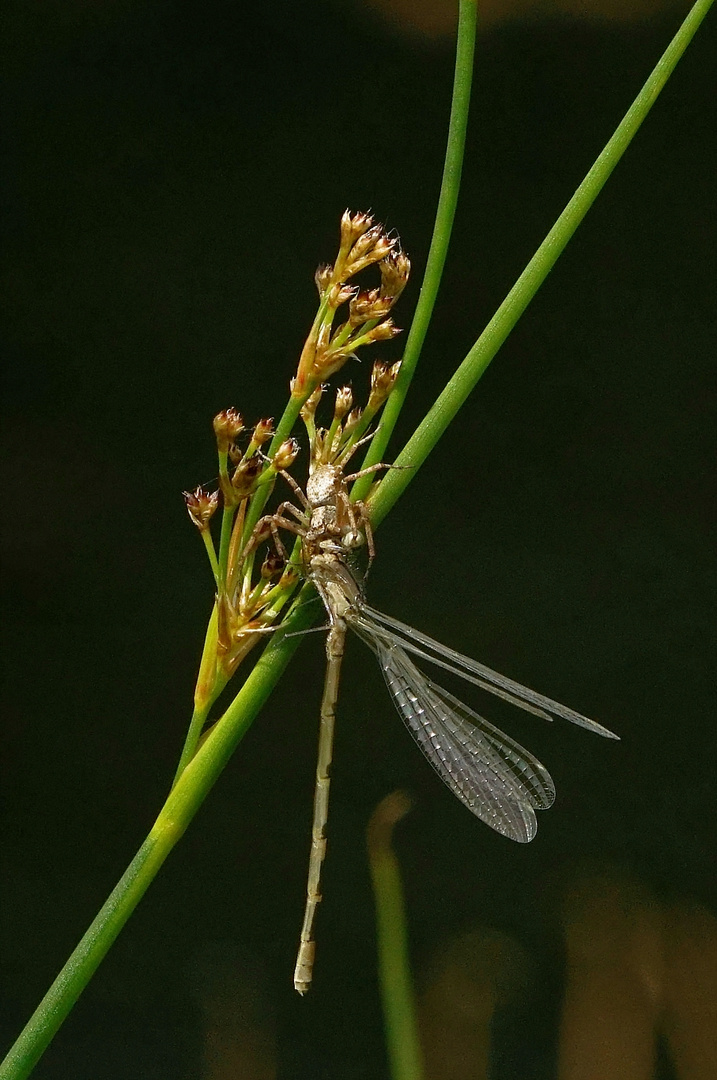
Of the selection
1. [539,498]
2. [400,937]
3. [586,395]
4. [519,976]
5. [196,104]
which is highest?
[196,104]

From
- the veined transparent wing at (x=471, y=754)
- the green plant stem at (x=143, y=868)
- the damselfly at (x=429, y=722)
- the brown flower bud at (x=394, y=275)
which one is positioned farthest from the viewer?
the veined transparent wing at (x=471, y=754)

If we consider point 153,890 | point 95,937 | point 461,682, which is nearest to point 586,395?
point 461,682

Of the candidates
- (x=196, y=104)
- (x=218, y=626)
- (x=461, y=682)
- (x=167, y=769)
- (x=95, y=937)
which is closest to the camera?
(x=95, y=937)

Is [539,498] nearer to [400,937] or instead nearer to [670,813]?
[670,813]

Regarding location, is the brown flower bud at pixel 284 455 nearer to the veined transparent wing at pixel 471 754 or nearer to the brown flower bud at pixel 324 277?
the brown flower bud at pixel 324 277

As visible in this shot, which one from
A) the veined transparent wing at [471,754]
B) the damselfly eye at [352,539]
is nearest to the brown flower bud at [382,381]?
the damselfly eye at [352,539]

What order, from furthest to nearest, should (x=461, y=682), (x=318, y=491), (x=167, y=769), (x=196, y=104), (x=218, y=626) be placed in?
(x=167, y=769)
(x=196, y=104)
(x=461, y=682)
(x=318, y=491)
(x=218, y=626)
